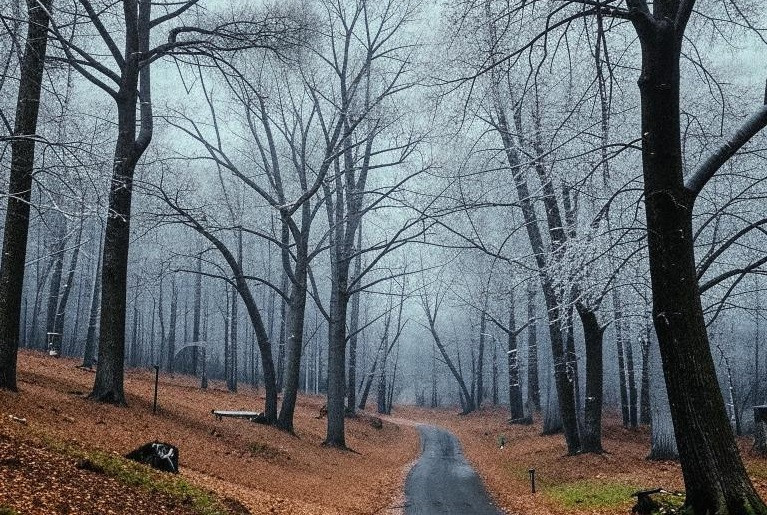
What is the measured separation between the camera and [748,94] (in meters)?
→ 13.5

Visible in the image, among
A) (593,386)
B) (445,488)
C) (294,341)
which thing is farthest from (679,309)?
(294,341)

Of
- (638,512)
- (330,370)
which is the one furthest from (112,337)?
(638,512)

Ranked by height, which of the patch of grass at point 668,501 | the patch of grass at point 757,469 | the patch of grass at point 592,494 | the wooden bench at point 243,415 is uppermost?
the patch of grass at point 668,501

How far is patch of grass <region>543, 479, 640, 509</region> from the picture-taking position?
9.21 meters

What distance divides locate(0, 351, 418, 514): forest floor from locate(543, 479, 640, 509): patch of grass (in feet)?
10.4

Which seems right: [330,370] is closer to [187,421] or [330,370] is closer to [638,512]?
[187,421]

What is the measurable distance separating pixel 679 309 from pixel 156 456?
6.76 m

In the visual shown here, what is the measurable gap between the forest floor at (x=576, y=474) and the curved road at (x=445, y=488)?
339mm

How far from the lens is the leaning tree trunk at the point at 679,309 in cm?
515

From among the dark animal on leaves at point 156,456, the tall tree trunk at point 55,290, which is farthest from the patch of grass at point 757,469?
the tall tree trunk at point 55,290

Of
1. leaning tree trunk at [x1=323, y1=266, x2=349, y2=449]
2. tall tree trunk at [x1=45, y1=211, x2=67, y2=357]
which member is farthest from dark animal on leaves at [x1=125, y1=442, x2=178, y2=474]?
tall tree trunk at [x1=45, y1=211, x2=67, y2=357]

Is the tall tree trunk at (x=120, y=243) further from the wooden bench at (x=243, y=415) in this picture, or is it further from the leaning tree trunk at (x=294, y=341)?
the leaning tree trunk at (x=294, y=341)

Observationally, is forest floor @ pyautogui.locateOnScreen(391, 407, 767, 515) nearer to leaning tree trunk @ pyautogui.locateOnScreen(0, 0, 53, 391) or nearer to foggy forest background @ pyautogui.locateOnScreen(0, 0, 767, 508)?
foggy forest background @ pyautogui.locateOnScreen(0, 0, 767, 508)

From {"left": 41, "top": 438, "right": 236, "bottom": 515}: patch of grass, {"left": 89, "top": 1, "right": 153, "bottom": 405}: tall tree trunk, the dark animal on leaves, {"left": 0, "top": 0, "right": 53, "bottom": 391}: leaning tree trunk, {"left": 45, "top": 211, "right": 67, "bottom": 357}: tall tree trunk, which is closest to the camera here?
{"left": 41, "top": 438, "right": 236, "bottom": 515}: patch of grass
